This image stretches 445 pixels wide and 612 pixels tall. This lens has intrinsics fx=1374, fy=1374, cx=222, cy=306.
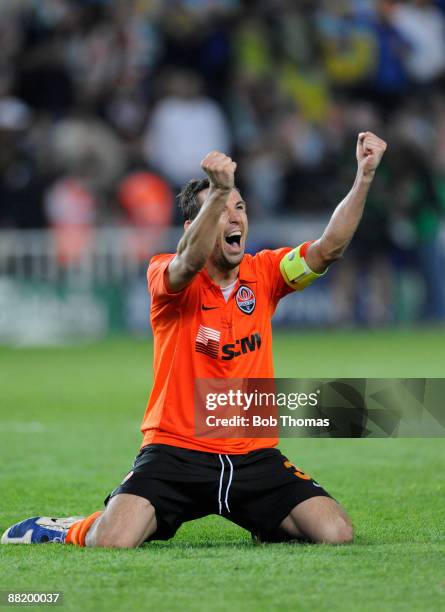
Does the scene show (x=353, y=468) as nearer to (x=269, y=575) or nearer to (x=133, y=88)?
(x=269, y=575)

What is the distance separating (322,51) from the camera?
21875 millimetres

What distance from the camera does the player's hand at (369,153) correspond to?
6.46 metres

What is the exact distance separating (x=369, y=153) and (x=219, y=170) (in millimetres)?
932

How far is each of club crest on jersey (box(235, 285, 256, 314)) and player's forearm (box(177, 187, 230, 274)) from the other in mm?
527

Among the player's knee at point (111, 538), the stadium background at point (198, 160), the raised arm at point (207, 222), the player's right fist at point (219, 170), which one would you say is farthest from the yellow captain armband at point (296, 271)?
the stadium background at point (198, 160)

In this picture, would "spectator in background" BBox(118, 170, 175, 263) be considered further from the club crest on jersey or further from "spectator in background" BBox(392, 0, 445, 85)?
the club crest on jersey

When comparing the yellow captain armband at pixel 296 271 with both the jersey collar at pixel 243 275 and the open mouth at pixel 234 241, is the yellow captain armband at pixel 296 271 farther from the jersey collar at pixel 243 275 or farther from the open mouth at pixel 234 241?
the open mouth at pixel 234 241

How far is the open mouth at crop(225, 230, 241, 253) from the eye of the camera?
6379 mm

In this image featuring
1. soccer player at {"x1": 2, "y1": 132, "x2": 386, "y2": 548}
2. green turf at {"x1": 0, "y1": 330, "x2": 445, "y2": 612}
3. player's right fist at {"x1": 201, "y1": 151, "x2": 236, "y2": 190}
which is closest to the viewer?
green turf at {"x1": 0, "y1": 330, "x2": 445, "y2": 612}

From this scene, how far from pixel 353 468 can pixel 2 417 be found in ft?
12.2

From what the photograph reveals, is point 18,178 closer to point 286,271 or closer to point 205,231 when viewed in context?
point 286,271

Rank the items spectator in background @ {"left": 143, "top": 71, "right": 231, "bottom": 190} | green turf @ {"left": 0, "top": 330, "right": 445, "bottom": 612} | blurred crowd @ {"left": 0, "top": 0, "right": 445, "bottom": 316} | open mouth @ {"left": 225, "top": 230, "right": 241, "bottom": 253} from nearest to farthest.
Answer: green turf @ {"left": 0, "top": 330, "right": 445, "bottom": 612} → open mouth @ {"left": 225, "top": 230, "right": 241, "bottom": 253} → blurred crowd @ {"left": 0, "top": 0, "right": 445, "bottom": 316} → spectator in background @ {"left": 143, "top": 71, "right": 231, "bottom": 190}

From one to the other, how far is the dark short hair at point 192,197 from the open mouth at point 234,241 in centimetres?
23

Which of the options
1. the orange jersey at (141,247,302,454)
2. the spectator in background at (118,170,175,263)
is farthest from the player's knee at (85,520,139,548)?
the spectator in background at (118,170,175,263)
